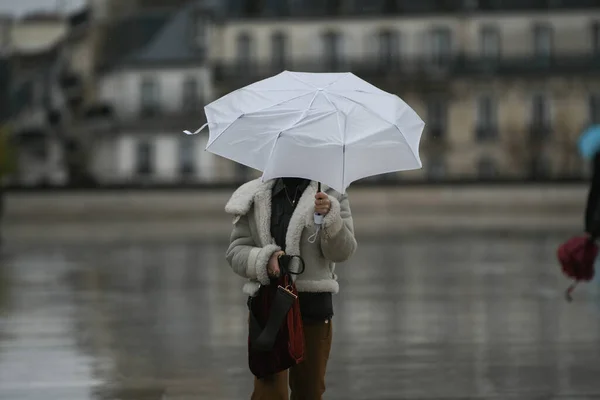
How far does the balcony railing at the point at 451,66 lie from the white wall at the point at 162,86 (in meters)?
4.20

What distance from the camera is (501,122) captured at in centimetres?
7638

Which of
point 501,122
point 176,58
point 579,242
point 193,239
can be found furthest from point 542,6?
point 579,242

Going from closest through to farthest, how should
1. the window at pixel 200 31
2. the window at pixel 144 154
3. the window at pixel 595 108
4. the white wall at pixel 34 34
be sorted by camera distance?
the window at pixel 595 108
the window at pixel 144 154
the window at pixel 200 31
the white wall at pixel 34 34

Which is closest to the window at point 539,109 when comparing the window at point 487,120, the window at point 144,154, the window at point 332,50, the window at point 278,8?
the window at point 487,120

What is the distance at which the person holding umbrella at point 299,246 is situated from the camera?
760 centimetres

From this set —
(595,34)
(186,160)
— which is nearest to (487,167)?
(595,34)

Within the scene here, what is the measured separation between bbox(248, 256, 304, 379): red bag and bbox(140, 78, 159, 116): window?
245 ft

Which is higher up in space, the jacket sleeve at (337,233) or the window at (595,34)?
the window at (595,34)

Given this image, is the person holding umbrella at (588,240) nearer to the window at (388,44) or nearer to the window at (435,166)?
the window at (435,166)

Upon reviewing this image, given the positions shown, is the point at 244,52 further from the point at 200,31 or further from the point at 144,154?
the point at 144,154

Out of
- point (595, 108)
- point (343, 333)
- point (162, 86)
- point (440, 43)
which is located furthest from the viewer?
point (162, 86)

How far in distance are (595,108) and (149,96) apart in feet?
81.1

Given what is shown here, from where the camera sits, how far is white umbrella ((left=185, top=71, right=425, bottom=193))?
743cm

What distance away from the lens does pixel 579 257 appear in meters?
10.6
